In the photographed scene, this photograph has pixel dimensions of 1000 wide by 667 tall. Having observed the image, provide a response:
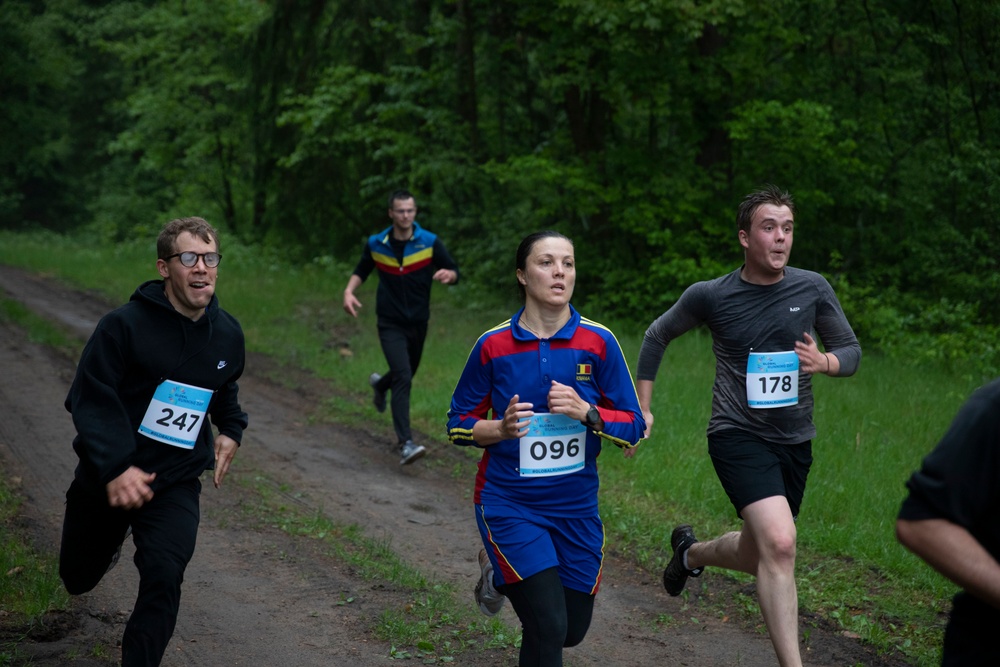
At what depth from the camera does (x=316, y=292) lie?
778 inches

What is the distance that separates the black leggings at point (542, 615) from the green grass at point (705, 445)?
2494 mm

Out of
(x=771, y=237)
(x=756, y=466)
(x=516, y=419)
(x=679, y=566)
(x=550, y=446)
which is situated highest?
(x=771, y=237)

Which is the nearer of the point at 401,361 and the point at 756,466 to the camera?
the point at 756,466

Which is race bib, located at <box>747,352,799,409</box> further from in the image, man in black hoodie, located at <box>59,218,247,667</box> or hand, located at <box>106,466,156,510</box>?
hand, located at <box>106,466,156,510</box>

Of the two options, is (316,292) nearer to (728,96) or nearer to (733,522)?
(728,96)

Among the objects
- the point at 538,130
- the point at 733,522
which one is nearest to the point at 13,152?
Result: the point at 538,130

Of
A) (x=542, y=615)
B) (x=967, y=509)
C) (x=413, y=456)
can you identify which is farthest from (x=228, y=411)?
(x=413, y=456)

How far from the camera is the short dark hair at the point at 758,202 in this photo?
197 inches

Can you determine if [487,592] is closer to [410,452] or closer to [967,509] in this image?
[967,509]

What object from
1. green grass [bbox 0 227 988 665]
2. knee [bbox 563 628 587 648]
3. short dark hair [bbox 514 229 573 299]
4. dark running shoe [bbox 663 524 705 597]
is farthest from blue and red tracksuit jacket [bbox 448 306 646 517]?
green grass [bbox 0 227 988 665]

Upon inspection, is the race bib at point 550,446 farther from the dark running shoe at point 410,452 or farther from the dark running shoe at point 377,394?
the dark running shoe at point 377,394

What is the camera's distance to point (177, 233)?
170 inches

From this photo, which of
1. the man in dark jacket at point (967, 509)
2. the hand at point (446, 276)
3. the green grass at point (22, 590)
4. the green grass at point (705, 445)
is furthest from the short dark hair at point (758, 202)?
the hand at point (446, 276)

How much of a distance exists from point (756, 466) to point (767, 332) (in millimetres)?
673
